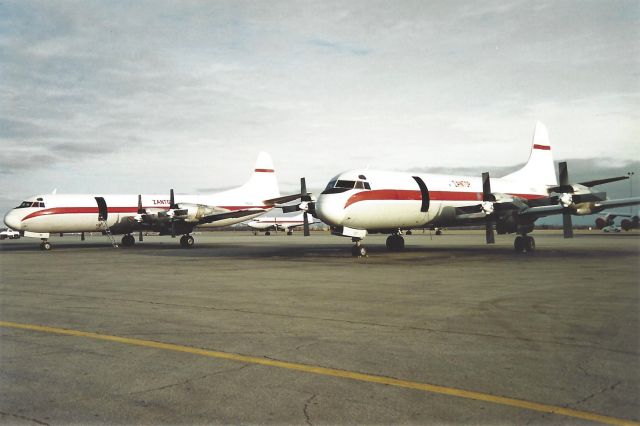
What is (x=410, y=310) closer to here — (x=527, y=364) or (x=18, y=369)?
(x=527, y=364)

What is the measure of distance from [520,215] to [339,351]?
22657 millimetres

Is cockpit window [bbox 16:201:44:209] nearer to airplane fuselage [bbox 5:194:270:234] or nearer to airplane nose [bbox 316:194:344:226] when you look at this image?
airplane fuselage [bbox 5:194:270:234]

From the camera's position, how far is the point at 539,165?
37656 mm

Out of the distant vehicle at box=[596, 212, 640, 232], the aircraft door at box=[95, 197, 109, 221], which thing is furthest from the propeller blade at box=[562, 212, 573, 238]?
the distant vehicle at box=[596, 212, 640, 232]

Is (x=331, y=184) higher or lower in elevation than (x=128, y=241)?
higher

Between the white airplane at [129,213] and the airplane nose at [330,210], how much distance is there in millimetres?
16247

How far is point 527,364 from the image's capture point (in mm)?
6105

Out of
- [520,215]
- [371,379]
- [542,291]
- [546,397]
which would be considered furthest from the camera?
[520,215]

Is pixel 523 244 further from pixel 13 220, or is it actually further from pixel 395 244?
pixel 13 220

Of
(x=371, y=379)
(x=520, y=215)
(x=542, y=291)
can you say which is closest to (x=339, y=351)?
(x=371, y=379)

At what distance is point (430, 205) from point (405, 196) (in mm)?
2153

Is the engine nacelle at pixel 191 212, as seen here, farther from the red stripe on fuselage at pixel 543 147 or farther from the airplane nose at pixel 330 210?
the red stripe on fuselage at pixel 543 147

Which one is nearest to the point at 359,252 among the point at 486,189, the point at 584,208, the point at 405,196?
the point at 405,196

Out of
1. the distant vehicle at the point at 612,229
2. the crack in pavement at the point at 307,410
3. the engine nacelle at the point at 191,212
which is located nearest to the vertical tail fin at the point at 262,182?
the engine nacelle at the point at 191,212
